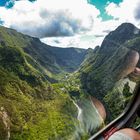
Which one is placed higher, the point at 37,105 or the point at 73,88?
the point at 73,88

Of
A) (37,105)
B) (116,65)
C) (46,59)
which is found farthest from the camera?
(46,59)

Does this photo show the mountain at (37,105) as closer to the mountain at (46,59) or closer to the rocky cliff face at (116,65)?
the mountain at (46,59)

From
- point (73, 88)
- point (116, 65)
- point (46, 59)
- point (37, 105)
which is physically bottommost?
point (46, 59)

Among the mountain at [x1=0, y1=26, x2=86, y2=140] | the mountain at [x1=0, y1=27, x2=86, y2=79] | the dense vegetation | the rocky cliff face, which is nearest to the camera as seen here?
the rocky cliff face

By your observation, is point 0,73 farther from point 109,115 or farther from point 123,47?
point 109,115

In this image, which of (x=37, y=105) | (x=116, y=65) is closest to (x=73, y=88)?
(x=116, y=65)

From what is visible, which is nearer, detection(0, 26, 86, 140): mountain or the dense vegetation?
the dense vegetation

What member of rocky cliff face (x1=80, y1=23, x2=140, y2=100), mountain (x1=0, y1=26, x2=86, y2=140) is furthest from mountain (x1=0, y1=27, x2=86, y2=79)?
rocky cliff face (x1=80, y1=23, x2=140, y2=100)

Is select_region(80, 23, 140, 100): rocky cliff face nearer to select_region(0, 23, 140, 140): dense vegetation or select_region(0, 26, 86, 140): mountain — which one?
select_region(0, 23, 140, 140): dense vegetation

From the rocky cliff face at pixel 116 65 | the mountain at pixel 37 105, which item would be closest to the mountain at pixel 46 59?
the mountain at pixel 37 105

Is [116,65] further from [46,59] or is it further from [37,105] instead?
[46,59]

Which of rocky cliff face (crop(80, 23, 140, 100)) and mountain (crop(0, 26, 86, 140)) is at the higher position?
rocky cliff face (crop(80, 23, 140, 100))

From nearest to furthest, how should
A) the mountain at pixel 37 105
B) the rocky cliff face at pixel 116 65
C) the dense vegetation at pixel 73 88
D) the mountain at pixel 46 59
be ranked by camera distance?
the rocky cliff face at pixel 116 65 < the dense vegetation at pixel 73 88 < the mountain at pixel 37 105 < the mountain at pixel 46 59
